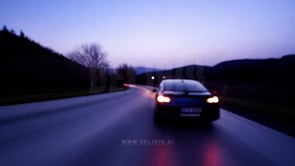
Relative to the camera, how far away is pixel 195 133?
9555 mm

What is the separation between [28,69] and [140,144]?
101 feet

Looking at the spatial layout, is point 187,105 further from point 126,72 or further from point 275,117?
point 126,72

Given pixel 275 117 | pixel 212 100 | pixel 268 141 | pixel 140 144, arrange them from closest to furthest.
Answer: pixel 140 144, pixel 268 141, pixel 212 100, pixel 275 117

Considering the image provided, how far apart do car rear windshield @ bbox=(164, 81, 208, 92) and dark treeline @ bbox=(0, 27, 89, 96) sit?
20785 mm

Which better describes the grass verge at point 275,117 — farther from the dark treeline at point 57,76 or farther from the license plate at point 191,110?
the dark treeline at point 57,76

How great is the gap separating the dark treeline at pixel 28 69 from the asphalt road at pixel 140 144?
21.3m

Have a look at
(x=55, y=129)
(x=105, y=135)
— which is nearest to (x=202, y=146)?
(x=105, y=135)

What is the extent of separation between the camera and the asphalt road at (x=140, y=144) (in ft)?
20.1

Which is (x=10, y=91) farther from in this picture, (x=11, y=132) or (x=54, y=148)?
(x=54, y=148)

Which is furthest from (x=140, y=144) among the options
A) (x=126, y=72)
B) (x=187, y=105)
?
(x=126, y=72)

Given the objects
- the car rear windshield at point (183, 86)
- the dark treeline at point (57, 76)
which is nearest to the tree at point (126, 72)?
the dark treeline at point (57, 76)

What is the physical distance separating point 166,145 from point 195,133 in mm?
2065

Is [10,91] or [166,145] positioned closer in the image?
[166,145]

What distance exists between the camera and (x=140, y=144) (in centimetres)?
783
